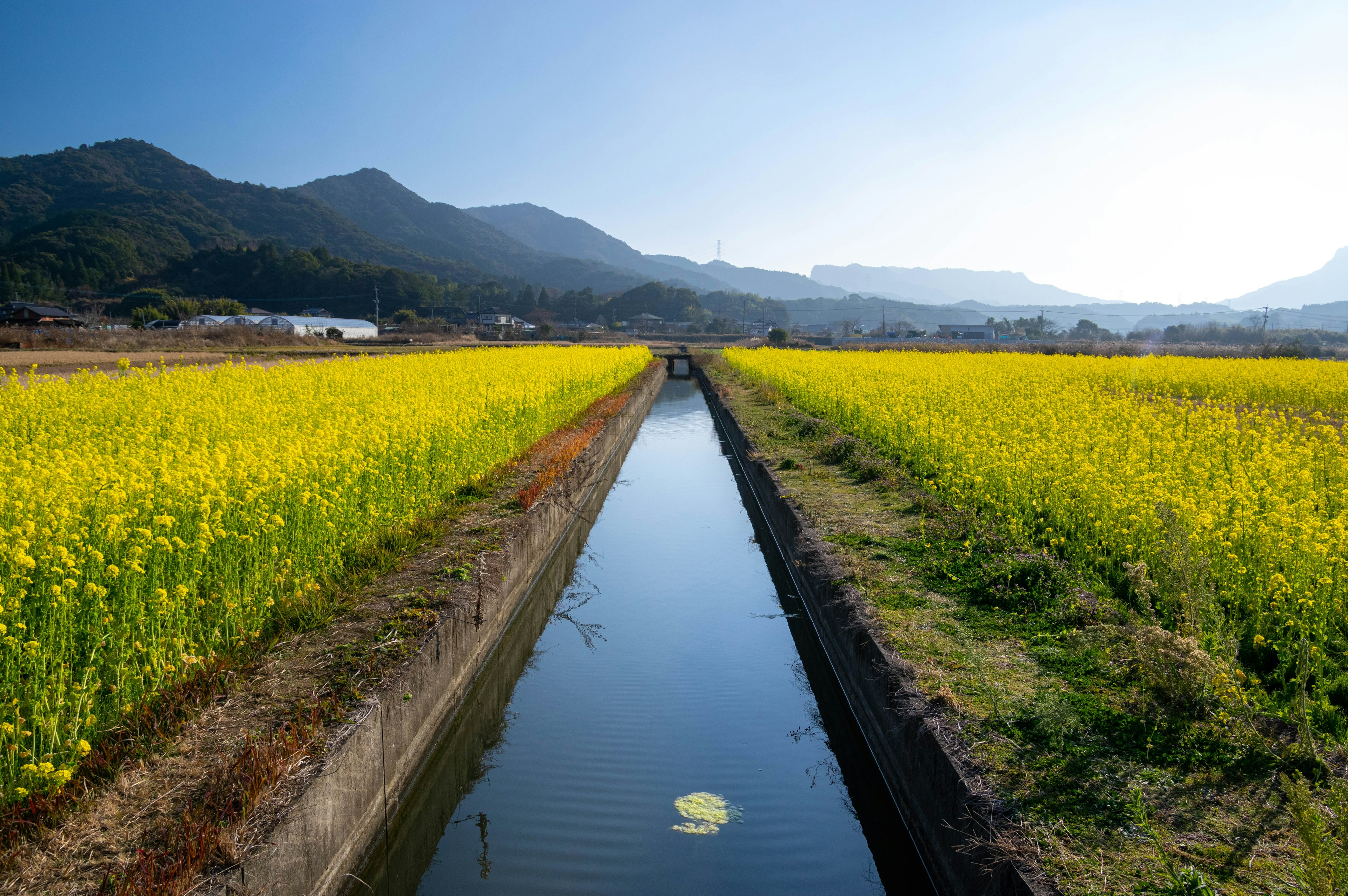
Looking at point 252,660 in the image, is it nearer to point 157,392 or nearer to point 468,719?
point 468,719

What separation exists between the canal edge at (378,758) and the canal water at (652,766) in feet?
0.50

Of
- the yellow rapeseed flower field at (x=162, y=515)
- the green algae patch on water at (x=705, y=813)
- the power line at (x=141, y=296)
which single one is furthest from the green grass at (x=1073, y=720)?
the power line at (x=141, y=296)

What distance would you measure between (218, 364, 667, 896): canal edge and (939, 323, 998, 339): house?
9642 cm

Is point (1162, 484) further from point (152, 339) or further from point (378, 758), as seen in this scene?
Result: point (152, 339)

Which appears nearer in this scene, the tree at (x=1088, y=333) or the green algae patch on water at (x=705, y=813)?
the green algae patch on water at (x=705, y=813)

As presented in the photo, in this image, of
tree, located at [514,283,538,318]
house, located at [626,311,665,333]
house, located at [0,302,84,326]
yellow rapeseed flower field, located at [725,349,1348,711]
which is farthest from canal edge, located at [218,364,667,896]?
tree, located at [514,283,538,318]

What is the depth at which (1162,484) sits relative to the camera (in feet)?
22.5

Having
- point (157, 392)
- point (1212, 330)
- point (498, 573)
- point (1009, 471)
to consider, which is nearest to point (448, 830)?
point (498, 573)

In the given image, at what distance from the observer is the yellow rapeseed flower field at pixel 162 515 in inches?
131

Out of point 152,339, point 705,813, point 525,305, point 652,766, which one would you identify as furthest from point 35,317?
point 525,305

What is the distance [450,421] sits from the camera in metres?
8.88

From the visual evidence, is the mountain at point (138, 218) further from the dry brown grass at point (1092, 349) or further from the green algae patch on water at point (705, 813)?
the green algae patch on water at point (705, 813)

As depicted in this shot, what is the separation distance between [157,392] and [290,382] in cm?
204

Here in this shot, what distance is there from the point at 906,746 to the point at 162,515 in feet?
14.0
